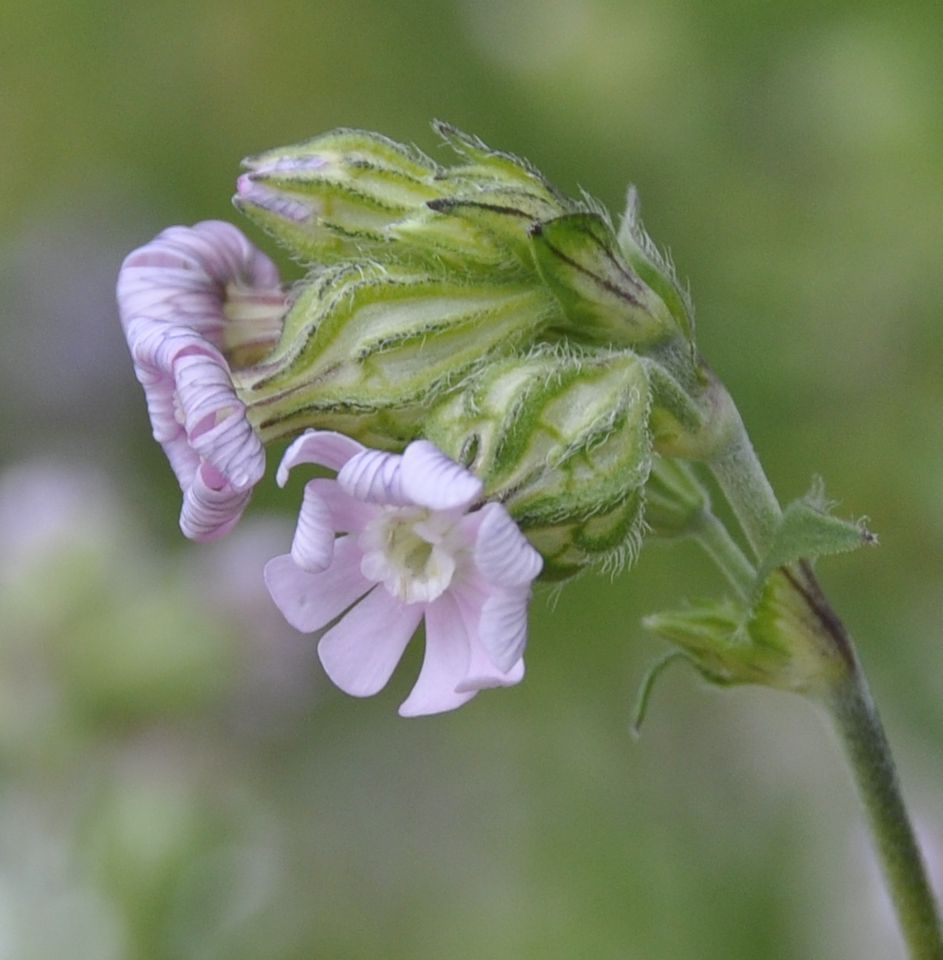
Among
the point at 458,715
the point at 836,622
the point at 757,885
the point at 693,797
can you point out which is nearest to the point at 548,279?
the point at 836,622

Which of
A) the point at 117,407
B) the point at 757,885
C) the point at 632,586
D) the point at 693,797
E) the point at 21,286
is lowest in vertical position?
the point at 757,885

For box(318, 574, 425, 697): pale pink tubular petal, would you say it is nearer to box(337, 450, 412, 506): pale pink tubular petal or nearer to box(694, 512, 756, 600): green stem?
box(337, 450, 412, 506): pale pink tubular petal

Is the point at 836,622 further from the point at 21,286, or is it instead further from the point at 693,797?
the point at 21,286

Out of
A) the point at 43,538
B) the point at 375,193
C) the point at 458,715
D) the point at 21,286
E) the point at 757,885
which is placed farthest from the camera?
the point at 21,286

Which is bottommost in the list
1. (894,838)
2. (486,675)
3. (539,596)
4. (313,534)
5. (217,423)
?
(894,838)

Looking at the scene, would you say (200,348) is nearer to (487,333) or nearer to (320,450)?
(320,450)

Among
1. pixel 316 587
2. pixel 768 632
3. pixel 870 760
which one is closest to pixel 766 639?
pixel 768 632

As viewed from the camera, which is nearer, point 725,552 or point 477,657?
point 477,657
